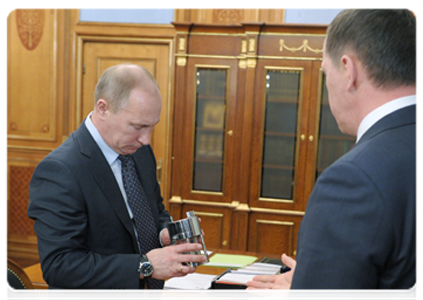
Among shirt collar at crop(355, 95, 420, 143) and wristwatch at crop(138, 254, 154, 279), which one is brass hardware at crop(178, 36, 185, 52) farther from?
shirt collar at crop(355, 95, 420, 143)

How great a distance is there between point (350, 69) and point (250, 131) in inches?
147

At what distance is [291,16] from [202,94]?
1376 mm

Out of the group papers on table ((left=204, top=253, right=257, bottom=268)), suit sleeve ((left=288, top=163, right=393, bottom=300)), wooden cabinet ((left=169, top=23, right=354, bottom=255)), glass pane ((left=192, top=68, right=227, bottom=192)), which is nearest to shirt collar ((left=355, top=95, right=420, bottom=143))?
suit sleeve ((left=288, top=163, right=393, bottom=300))

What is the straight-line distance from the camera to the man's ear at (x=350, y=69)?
3.40 feet

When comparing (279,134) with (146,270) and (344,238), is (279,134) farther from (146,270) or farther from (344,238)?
(344,238)

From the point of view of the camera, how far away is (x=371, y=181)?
0.95m

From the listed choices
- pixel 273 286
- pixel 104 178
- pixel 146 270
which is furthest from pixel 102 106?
pixel 273 286

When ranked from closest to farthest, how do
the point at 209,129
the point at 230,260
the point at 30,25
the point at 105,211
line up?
the point at 105,211, the point at 230,260, the point at 209,129, the point at 30,25

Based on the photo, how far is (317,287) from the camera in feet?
3.26

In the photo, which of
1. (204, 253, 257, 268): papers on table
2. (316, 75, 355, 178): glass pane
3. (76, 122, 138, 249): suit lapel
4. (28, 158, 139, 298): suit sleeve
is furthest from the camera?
(316, 75, 355, 178): glass pane

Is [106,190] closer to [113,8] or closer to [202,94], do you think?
[202,94]

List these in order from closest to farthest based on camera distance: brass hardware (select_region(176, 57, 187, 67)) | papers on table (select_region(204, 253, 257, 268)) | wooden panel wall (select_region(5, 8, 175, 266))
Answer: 1. papers on table (select_region(204, 253, 257, 268))
2. brass hardware (select_region(176, 57, 187, 67))
3. wooden panel wall (select_region(5, 8, 175, 266))

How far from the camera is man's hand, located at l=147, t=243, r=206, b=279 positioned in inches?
64.9

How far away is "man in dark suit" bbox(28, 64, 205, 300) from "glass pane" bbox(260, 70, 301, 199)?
2.97m
